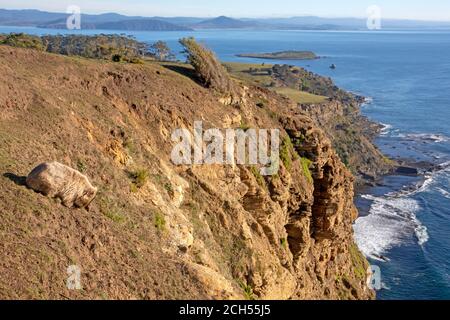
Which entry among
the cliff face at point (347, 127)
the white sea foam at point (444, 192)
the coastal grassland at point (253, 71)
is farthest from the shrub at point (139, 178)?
the coastal grassland at point (253, 71)

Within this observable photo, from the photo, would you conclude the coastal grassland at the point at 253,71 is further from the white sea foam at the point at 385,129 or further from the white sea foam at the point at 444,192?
the white sea foam at the point at 444,192

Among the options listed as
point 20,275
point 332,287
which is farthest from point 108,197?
point 332,287

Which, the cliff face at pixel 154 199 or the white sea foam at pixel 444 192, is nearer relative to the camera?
the cliff face at pixel 154 199

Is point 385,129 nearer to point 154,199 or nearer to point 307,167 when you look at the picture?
point 307,167

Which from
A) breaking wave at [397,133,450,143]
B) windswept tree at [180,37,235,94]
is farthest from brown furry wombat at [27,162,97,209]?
breaking wave at [397,133,450,143]

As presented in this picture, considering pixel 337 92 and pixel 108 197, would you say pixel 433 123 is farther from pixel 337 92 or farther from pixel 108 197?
pixel 108 197
